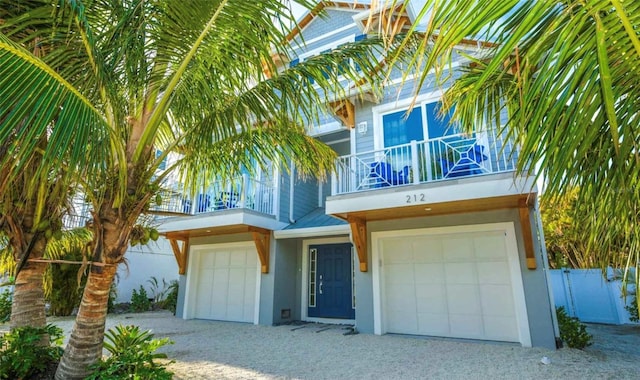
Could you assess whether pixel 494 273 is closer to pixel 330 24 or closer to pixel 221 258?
pixel 221 258

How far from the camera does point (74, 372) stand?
3527mm

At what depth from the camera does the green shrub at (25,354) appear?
12.7 ft

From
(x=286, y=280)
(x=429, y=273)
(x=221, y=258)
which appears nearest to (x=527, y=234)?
(x=429, y=273)

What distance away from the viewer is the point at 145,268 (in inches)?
576

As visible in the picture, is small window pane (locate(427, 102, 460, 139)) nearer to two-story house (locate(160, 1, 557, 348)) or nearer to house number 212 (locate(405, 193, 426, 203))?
two-story house (locate(160, 1, 557, 348))

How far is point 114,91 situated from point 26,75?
3.91 feet

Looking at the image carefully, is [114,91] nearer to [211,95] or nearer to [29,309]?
[211,95]

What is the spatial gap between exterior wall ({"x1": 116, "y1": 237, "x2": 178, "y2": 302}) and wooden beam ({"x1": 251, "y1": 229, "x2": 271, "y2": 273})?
561cm

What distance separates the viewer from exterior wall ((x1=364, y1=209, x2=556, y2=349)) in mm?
6383

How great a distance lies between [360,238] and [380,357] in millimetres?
2816

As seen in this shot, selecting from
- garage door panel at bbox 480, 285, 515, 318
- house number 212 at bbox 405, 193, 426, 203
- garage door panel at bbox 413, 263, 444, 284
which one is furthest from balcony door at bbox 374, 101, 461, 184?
garage door panel at bbox 480, 285, 515, 318

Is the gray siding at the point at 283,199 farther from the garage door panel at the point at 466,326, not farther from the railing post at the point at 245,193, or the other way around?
the garage door panel at the point at 466,326

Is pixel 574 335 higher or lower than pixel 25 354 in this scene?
lower

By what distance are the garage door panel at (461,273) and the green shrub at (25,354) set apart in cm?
695
